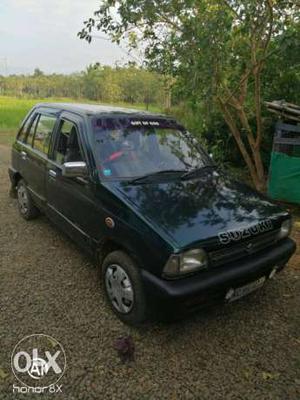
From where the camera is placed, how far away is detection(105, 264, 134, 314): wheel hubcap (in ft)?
9.12

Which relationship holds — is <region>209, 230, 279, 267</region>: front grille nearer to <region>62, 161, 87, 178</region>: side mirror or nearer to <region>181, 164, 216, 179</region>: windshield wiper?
<region>181, 164, 216, 179</region>: windshield wiper

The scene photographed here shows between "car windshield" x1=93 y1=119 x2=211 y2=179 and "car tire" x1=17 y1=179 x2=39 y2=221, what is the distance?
214 cm

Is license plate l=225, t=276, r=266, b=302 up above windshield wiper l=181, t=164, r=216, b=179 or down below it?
below

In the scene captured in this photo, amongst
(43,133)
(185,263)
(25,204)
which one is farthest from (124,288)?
(25,204)

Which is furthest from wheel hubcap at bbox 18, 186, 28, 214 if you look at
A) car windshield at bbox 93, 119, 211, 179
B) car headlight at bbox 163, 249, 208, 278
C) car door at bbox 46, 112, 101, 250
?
car headlight at bbox 163, 249, 208, 278

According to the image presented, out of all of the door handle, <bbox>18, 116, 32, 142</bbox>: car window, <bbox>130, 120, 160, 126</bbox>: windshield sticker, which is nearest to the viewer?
<bbox>130, 120, 160, 126</bbox>: windshield sticker

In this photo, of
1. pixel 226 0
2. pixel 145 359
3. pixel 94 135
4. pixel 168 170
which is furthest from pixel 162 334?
pixel 226 0

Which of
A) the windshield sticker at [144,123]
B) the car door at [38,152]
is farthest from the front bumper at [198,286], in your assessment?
the car door at [38,152]

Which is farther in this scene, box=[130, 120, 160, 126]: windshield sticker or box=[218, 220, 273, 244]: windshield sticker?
box=[130, 120, 160, 126]: windshield sticker

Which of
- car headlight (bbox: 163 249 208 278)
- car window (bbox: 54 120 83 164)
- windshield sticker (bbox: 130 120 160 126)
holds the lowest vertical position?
car headlight (bbox: 163 249 208 278)

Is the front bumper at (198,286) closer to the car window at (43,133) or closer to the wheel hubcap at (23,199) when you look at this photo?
the car window at (43,133)

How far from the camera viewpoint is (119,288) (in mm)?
2879

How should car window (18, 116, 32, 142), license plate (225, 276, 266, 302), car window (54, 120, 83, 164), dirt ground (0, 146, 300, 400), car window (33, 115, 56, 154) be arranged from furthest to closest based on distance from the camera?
car window (18, 116, 32, 142) → car window (33, 115, 56, 154) → car window (54, 120, 83, 164) → license plate (225, 276, 266, 302) → dirt ground (0, 146, 300, 400)

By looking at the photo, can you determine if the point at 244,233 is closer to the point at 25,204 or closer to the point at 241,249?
the point at 241,249
